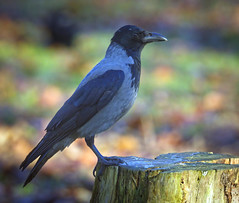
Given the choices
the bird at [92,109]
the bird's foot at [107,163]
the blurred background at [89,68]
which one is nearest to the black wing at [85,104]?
the bird at [92,109]

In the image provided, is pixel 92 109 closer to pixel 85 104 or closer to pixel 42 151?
pixel 85 104

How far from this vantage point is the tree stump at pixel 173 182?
121 inches

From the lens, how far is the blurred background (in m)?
5.64

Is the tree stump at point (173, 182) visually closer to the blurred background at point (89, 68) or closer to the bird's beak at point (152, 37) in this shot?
the bird's beak at point (152, 37)

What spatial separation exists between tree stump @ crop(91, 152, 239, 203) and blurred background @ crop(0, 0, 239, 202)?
1563 mm

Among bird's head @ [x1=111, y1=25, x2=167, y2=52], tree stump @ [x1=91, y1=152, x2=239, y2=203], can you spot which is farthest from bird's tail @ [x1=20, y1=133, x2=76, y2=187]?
bird's head @ [x1=111, y1=25, x2=167, y2=52]

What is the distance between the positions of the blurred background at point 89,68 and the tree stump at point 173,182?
1563 millimetres

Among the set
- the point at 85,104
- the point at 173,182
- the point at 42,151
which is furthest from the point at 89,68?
the point at 173,182

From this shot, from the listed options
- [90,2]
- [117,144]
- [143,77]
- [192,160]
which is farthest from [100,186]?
[90,2]

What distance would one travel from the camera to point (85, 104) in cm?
381

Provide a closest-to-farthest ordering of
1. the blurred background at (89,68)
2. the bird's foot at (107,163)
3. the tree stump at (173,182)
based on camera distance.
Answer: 1. the tree stump at (173,182)
2. the bird's foot at (107,163)
3. the blurred background at (89,68)

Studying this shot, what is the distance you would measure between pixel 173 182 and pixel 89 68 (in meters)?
6.09

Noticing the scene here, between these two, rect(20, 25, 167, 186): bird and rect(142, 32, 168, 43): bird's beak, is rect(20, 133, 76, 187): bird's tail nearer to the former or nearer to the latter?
rect(20, 25, 167, 186): bird

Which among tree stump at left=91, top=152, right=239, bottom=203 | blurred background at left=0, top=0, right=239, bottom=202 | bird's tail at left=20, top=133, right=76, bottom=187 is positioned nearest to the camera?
tree stump at left=91, top=152, right=239, bottom=203
